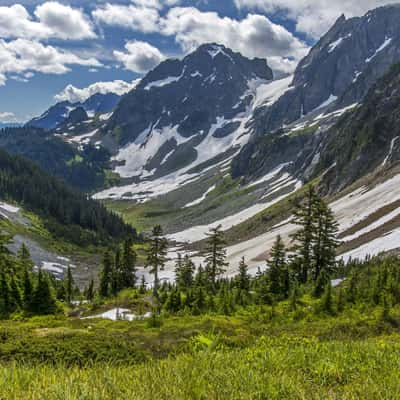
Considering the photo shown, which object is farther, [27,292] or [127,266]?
[127,266]

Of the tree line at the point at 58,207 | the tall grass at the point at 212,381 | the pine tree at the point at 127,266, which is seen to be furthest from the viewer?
the tree line at the point at 58,207

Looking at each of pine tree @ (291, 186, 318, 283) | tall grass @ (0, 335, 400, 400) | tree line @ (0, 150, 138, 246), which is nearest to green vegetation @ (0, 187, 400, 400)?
tall grass @ (0, 335, 400, 400)

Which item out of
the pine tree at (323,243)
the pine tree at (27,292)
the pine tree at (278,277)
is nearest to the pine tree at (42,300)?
the pine tree at (27,292)

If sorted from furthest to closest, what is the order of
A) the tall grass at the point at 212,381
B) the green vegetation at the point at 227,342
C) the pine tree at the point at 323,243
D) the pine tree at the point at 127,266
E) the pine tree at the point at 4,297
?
1. the pine tree at the point at 127,266
2. the pine tree at the point at 323,243
3. the pine tree at the point at 4,297
4. the green vegetation at the point at 227,342
5. the tall grass at the point at 212,381

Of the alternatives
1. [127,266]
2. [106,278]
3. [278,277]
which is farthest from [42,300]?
[127,266]

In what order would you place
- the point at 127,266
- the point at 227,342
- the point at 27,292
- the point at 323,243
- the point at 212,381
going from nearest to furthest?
1. the point at 212,381
2. the point at 227,342
3. the point at 27,292
4. the point at 323,243
5. the point at 127,266

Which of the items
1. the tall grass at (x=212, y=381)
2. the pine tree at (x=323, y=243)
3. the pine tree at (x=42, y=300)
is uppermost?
the pine tree at (x=323, y=243)

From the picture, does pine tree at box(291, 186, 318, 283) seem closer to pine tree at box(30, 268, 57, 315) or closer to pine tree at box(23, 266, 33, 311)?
pine tree at box(30, 268, 57, 315)

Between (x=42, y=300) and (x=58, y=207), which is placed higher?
(x=58, y=207)

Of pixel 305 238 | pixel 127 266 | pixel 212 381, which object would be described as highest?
pixel 305 238

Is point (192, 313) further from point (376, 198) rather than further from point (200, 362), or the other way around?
point (376, 198)

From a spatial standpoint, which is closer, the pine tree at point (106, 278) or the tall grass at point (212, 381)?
the tall grass at point (212, 381)

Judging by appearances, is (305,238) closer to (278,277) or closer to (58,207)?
(278,277)

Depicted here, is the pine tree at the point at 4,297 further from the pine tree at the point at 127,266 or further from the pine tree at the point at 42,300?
the pine tree at the point at 127,266
